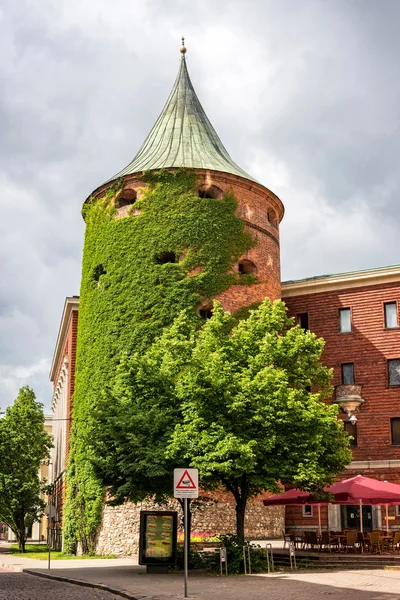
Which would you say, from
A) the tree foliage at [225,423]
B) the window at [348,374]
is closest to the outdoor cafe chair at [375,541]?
the tree foliage at [225,423]

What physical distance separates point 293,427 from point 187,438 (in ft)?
11.0

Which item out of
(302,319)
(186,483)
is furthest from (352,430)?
(186,483)

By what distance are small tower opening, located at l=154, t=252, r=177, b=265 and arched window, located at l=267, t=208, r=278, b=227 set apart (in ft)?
21.5

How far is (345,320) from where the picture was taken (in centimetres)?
4209

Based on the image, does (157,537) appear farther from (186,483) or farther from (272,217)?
(272,217)

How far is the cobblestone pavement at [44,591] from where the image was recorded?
16.8m

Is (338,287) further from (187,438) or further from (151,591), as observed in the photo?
(151,591)

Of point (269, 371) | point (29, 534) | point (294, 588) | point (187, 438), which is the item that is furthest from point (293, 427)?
point (29, 534)

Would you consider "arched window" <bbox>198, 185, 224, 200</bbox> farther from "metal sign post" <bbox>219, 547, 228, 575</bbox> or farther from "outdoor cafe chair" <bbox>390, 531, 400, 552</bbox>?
"metal sign post" <bbox>219, 547, 228, 575</bbox>

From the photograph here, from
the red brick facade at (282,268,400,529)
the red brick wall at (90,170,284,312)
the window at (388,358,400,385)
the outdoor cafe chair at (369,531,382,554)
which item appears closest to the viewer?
the outdoor cafe chair at (369,531,382,554)

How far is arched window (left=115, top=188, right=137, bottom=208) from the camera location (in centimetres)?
4012

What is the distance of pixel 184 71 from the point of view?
46875mm

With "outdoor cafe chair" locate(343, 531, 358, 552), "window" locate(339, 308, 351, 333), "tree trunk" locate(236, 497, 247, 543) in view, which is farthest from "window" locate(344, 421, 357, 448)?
"tree trunk" locate(236, 497, 247, 543)

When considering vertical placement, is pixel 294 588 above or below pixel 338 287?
below
